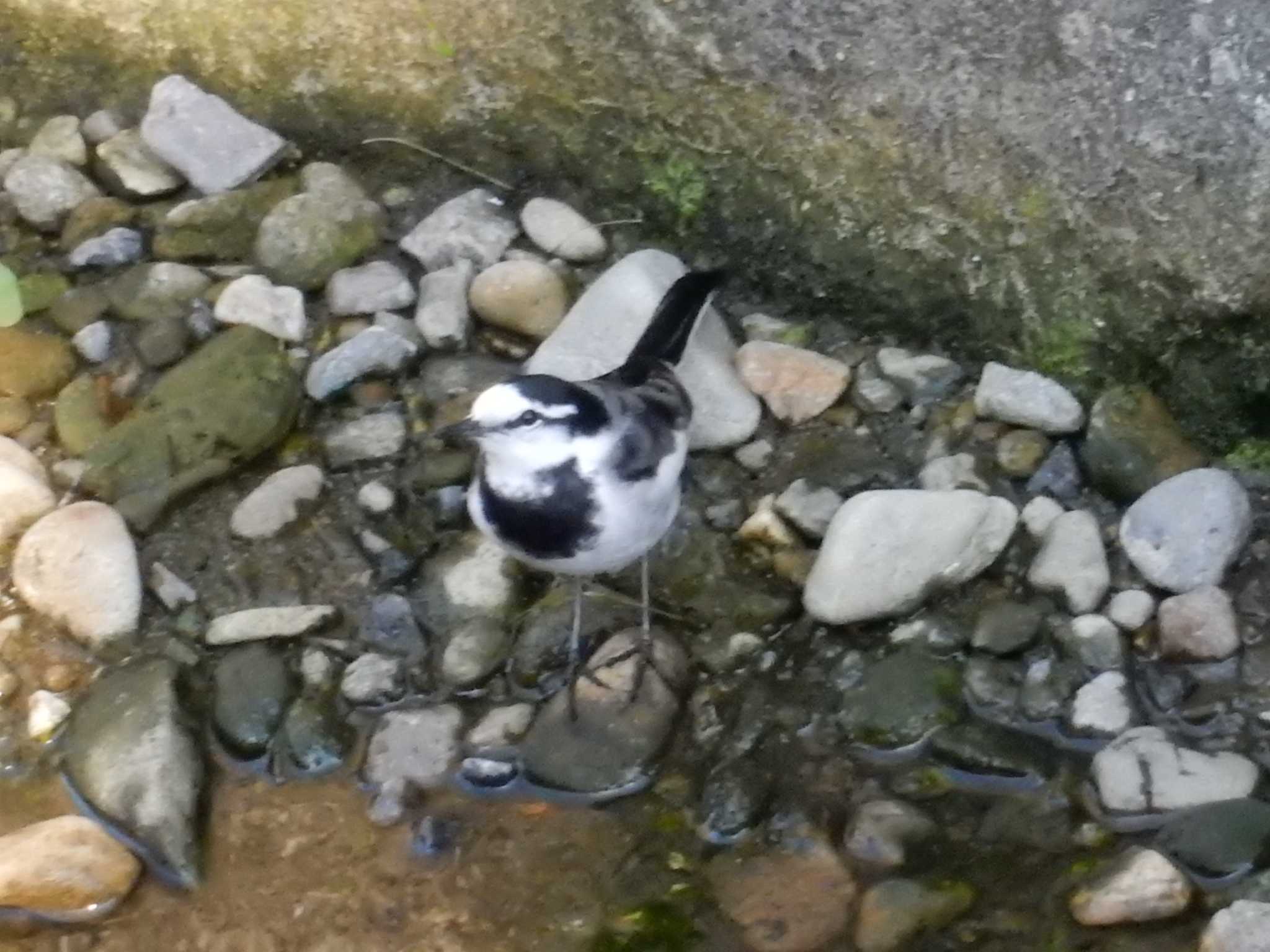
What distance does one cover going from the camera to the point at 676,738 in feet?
10.9

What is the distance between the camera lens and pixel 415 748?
10.9ft

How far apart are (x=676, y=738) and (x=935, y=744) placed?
22.4 inches

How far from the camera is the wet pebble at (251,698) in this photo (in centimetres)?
331

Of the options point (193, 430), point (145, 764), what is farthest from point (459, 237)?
point (145, 764)

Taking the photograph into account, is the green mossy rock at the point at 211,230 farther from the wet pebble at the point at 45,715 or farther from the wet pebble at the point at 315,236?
the wet pebble at the point at 45,715

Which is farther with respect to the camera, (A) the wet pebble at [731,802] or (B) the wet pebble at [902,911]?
(A) the wet pebble at [731,802]

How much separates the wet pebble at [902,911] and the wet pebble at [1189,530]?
91 centimetres

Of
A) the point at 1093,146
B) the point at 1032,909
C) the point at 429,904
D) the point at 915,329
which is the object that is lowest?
the point at 429,904

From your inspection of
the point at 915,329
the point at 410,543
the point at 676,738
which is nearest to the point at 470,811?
the point at 676,738

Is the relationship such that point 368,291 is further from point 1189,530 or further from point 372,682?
point 1189,530

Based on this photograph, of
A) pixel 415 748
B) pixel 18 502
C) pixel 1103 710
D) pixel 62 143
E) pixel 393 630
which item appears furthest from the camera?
pixel 62 143

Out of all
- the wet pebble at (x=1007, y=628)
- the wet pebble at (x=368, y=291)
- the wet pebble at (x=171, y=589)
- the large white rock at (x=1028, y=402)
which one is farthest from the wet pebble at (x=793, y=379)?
the wet pebble at (x=171, y=589)

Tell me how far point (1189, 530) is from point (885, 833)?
1.01m

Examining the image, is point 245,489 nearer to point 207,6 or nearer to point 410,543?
point 410,543
